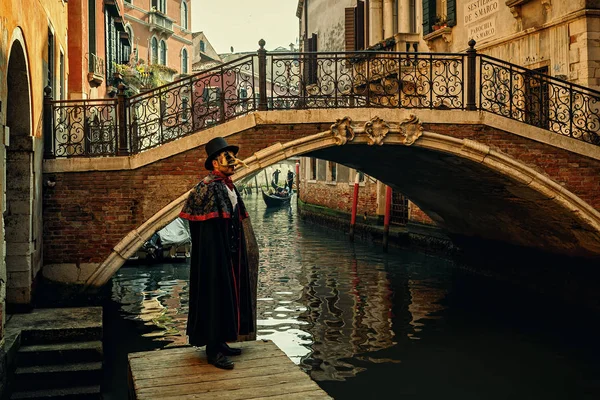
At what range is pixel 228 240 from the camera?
→ 14.3 feet

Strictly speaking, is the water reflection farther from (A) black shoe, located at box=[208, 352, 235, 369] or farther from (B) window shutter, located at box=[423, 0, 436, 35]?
(B) window shutter, located at box=[423, 0, 436, 35]

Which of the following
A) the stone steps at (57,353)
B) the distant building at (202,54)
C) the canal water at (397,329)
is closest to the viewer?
the stone steps at (57,353)

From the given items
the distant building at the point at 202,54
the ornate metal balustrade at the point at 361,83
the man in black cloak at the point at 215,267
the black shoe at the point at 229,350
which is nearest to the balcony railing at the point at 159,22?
the distant building at the point at 202,54

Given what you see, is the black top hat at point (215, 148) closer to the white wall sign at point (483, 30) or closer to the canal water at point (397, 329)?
the canal water at point (397, 329)

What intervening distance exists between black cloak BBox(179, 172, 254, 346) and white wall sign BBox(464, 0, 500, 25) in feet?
27.8

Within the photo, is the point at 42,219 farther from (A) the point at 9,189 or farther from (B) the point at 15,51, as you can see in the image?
(B) the point at 15,51

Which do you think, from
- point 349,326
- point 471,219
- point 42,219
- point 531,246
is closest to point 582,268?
point 531,246

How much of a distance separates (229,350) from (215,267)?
533 mm

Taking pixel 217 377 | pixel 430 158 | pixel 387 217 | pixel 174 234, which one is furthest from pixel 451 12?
pixel 217 377

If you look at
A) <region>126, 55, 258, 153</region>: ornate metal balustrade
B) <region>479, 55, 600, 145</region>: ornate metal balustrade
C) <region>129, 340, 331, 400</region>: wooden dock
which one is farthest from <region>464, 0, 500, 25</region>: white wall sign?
<region>129, 340, 331, 400</region>: wooden dock

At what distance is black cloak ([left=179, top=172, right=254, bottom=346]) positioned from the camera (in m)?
4.28

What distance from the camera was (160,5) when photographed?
29500 mm

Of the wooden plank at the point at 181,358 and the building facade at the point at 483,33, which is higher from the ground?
the building facade at the point at 483,33

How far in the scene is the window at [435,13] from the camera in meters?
13.1
